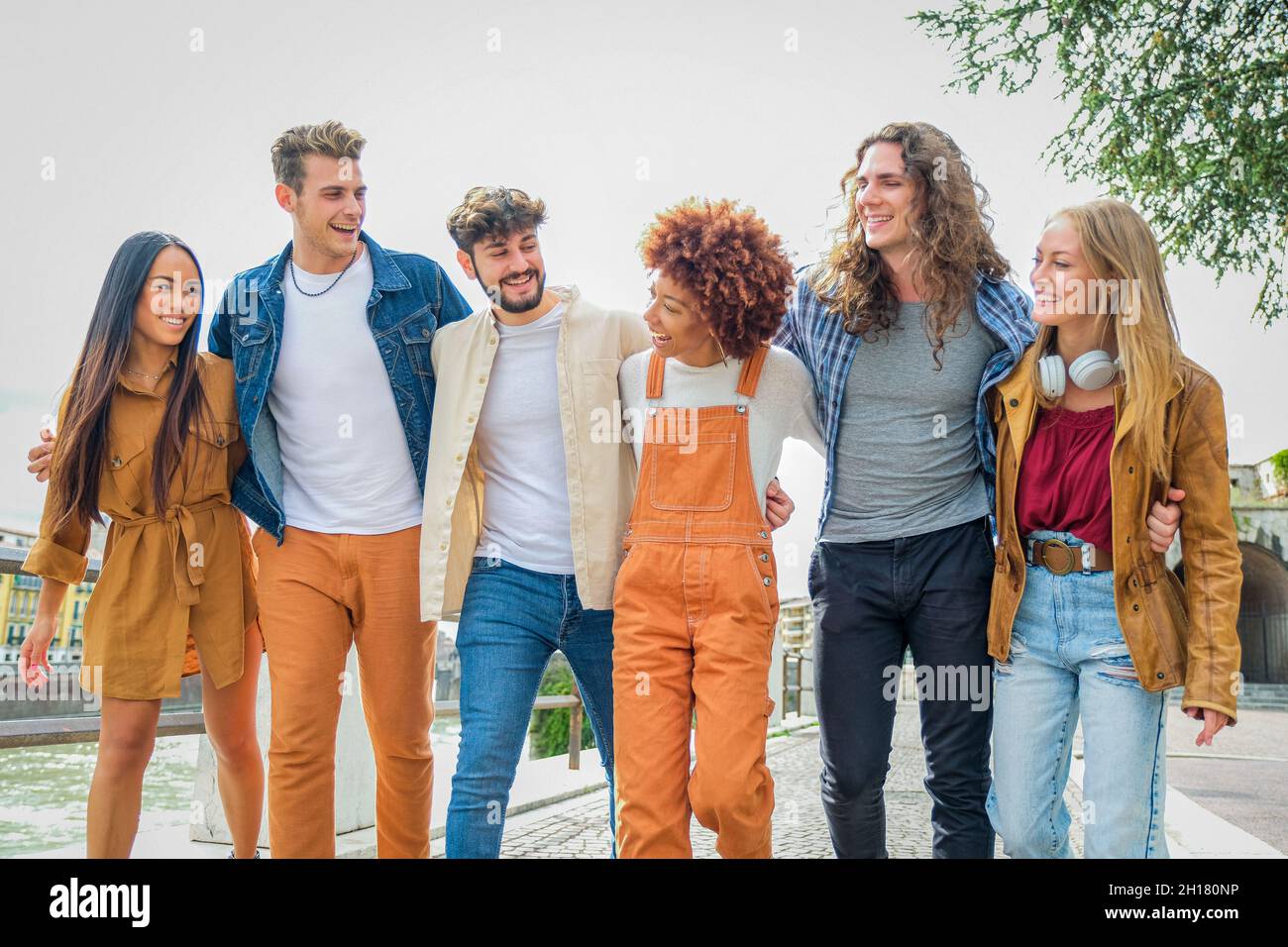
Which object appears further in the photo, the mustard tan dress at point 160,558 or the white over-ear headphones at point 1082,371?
the mustard tan dress at point 160,558

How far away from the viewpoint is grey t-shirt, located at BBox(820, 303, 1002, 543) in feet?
10.6

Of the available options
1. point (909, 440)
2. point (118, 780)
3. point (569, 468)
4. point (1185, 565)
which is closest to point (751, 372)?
point (909, 440)

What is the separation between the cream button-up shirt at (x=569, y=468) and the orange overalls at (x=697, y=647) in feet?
0.49

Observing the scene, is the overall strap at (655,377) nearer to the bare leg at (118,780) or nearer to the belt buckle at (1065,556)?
the belt buckle at (1065,556)

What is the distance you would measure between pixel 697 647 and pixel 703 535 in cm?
31

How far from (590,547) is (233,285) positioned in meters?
1.56

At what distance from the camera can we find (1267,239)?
33.9 feet

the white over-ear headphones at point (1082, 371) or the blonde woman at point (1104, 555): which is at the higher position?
the white over-ear headphones at point (1082, 371)

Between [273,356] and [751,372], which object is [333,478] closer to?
[273,356]

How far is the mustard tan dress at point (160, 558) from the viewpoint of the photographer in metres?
3.44

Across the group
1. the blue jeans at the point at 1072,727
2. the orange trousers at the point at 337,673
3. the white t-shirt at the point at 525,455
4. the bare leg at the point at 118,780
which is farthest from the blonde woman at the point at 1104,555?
the bare leg at the point at 118,780

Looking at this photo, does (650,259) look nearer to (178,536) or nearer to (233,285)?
(233,285)

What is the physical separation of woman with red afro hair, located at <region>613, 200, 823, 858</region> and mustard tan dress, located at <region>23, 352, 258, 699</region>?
138cm
